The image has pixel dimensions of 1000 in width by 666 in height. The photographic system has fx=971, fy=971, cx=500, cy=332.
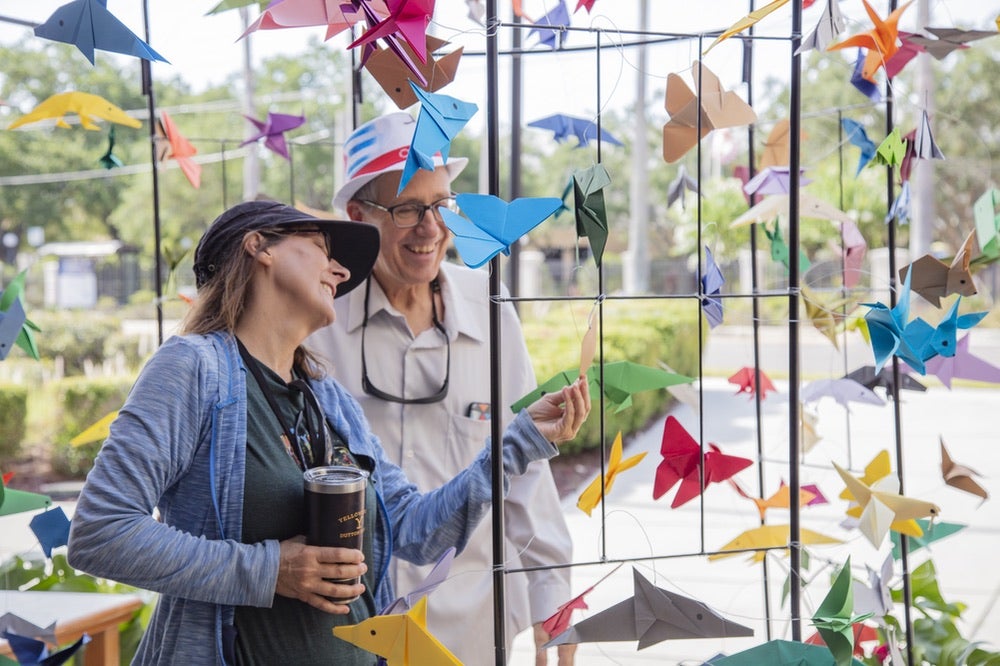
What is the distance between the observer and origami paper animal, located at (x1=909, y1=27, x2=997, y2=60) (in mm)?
1661

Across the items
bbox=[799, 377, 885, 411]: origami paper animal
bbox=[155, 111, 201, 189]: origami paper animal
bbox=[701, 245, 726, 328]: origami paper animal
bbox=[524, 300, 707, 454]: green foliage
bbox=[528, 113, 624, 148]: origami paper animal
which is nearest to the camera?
bbox=[701, 245, 726, 328]: origami paper animal

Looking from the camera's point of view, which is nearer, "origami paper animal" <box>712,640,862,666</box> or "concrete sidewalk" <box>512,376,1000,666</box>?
"origami paper animal" <box>712,640,862,666</box>

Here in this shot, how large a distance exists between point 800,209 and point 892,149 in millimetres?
200

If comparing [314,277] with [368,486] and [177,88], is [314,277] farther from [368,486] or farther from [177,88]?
[177,88]

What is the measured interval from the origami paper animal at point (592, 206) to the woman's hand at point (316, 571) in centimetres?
54

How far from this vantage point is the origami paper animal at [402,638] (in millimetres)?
1202

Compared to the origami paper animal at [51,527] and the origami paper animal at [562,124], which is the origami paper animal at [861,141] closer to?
Result: the origami paper animal at [562,124]

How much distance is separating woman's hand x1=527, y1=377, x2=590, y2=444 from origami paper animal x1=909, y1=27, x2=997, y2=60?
2.92 feet

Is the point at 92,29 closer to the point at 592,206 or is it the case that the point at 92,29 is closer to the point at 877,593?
the point at 592,206

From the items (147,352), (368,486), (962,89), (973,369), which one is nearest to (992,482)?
(973,369)

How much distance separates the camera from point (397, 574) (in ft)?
6.56

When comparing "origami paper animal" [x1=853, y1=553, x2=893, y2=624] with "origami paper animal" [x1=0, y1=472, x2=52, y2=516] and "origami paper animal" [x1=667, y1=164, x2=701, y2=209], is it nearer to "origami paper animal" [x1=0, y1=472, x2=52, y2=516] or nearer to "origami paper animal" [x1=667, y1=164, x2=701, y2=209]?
"origami paper animal" [x1=667, y1=164, x2=701, y2=209]

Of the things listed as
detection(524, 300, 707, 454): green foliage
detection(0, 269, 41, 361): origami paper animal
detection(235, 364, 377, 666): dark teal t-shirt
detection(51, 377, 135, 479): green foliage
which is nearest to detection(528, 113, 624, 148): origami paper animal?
detection(235, 364, 377, 666): dark teal t-shirt

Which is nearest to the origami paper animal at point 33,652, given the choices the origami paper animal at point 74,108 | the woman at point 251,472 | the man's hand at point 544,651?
the woman at point 251,472
